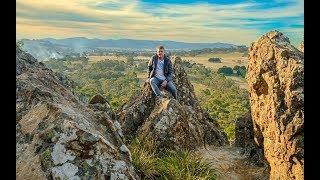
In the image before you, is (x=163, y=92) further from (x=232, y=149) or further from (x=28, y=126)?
(x=28, y=126)

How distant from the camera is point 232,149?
41.7ft

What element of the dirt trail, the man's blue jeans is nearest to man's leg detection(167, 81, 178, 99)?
the man's blue jeans

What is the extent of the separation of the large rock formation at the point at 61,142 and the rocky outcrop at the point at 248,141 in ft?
19.1

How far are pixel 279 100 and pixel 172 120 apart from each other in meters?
3.27

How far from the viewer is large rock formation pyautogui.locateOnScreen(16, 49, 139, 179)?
523cm

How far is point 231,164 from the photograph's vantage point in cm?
1102

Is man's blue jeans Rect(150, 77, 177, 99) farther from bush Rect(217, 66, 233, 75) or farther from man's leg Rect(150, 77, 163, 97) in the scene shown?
bush Rect(217, 66, 233, 75)

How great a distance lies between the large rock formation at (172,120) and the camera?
1059 cm

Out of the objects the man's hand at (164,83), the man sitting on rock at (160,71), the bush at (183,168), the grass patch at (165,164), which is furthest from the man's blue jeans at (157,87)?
the bush at (183,168)

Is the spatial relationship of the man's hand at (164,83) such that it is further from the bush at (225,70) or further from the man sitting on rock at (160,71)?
the bush at (225,70)

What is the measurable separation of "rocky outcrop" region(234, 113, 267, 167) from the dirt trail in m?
0.18
